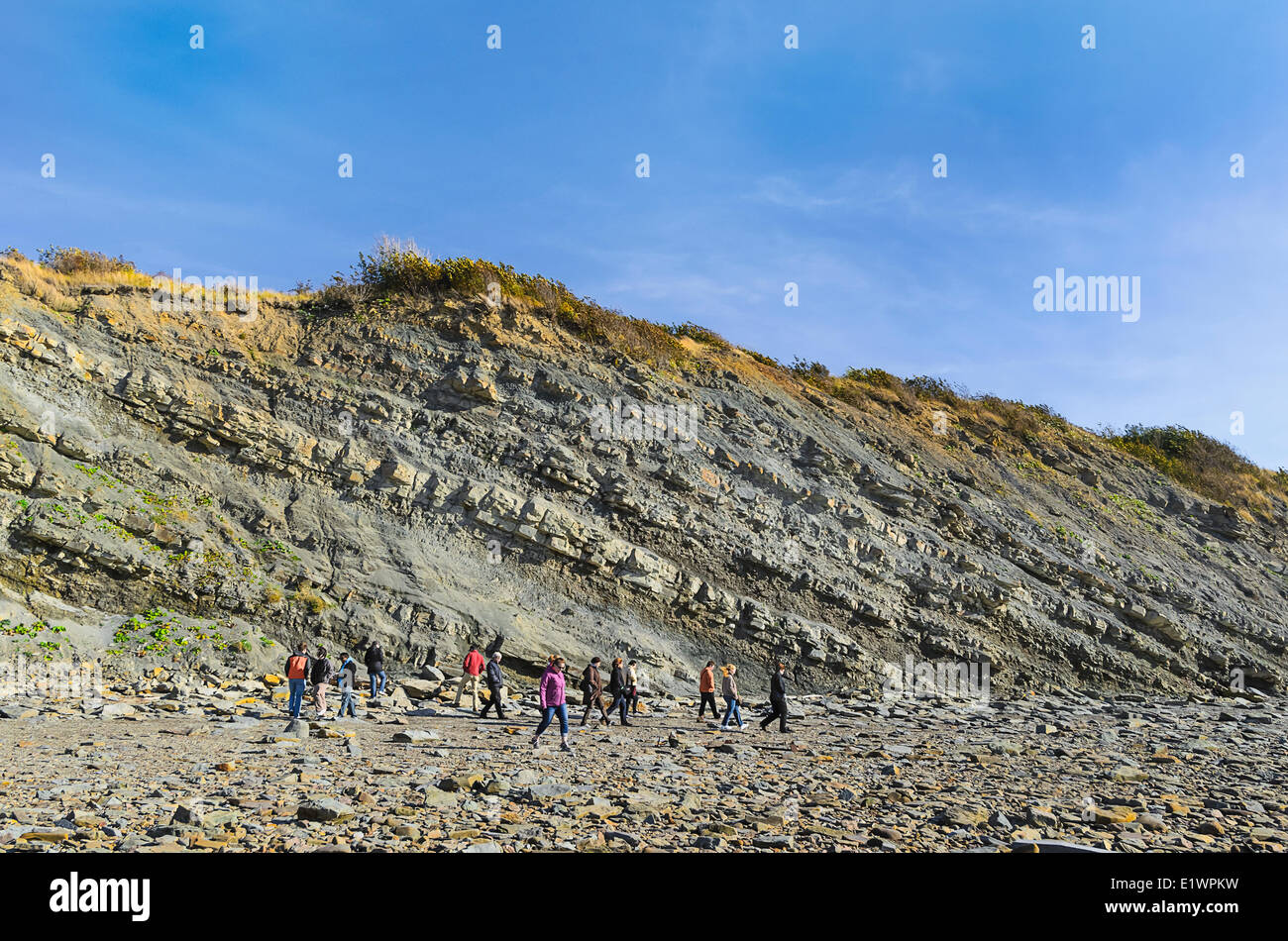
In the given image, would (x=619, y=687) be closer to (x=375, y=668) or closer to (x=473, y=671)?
(x=473, y=671)

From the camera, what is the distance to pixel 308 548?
19.3m

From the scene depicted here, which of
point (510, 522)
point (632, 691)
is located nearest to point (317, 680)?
point (632, 691)

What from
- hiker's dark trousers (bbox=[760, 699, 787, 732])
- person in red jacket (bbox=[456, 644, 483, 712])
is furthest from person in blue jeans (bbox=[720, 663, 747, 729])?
person in red jacket (bbox=[456, 644, 483, 712])

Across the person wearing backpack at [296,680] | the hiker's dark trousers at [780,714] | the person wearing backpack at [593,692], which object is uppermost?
the person wearing backpack at [296,680]

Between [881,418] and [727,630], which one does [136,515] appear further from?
[881,418]

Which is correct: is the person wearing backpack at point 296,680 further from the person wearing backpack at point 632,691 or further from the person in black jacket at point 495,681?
the person wearing backpack at point 632,691

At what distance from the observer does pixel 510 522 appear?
2123cm

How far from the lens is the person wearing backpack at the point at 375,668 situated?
16.3 metres

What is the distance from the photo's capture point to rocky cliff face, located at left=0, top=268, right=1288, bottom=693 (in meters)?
17.5

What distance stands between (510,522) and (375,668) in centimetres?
609

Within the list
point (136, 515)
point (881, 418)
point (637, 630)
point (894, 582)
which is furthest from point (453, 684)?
point (881, 418)

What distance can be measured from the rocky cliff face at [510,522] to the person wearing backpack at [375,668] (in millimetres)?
1510

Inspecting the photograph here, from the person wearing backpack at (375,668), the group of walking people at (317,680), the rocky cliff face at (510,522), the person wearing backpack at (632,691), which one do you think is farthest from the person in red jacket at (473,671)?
the person wearing backpack at (632,691)

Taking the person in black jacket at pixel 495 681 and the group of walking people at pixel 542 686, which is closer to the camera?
the group of walking people at pixel 542 686
